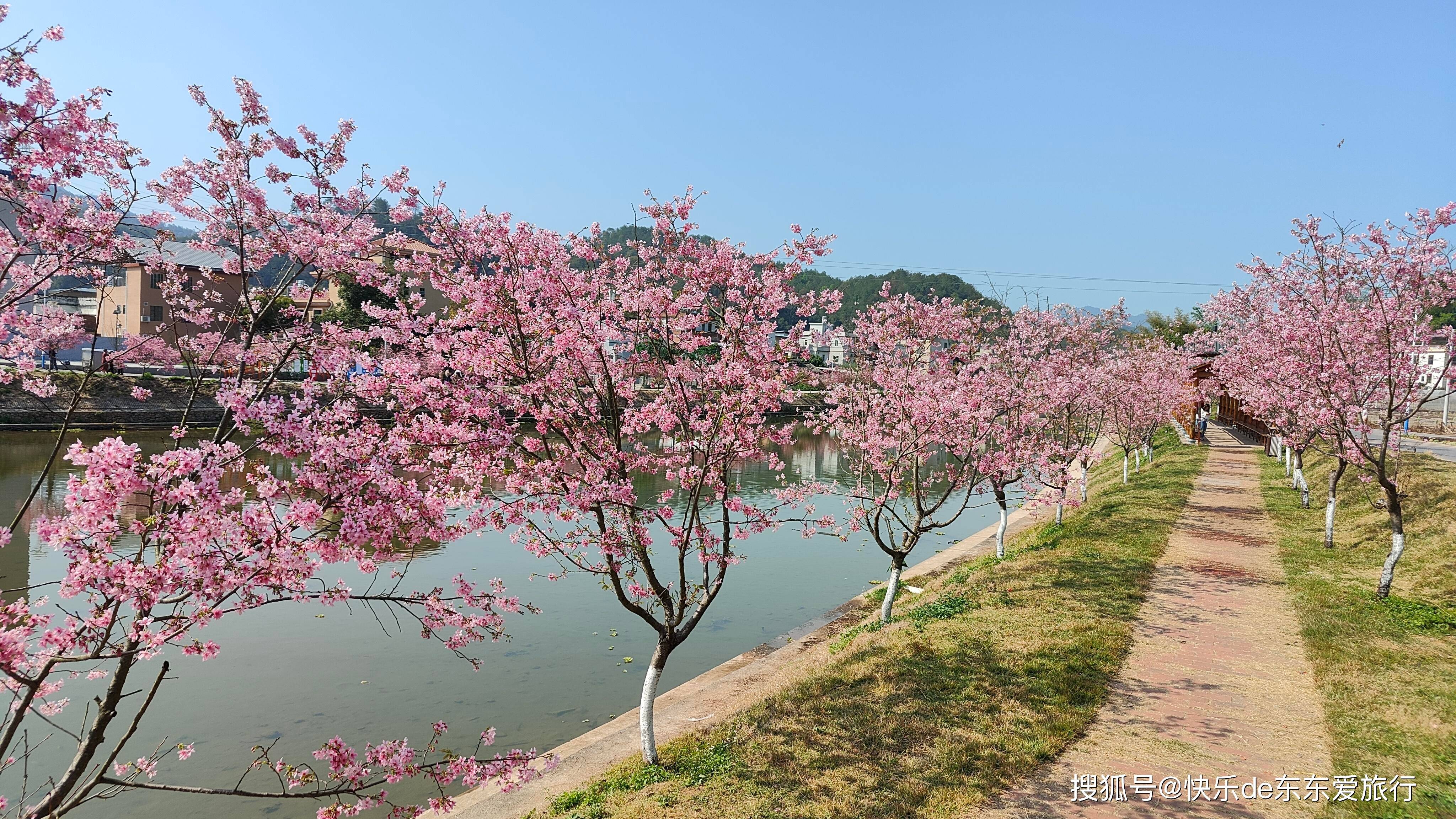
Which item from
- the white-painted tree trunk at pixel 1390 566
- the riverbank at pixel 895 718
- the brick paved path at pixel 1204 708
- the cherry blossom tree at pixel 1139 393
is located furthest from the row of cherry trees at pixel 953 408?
the white-painted tree trunk at pixel 1390 566

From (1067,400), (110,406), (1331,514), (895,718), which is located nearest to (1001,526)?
(1067,400)

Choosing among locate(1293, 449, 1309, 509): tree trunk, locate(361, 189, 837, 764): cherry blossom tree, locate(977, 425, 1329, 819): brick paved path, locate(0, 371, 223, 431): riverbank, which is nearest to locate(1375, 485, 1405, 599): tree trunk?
locate(977, 425, 1329, 819): brick paved path

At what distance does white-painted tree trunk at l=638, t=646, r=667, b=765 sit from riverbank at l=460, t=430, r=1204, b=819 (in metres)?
0.20

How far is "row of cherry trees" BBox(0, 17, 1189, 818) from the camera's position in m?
3.85

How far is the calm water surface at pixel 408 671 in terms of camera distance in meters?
10.7

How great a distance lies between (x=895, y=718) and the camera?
28.1ft

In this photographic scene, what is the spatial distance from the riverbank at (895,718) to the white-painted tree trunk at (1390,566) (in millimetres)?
3254

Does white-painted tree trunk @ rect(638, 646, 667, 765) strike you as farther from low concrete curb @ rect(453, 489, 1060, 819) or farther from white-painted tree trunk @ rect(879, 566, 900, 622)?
white-painted tree trunk @ rect(879, 566, 900, 622)

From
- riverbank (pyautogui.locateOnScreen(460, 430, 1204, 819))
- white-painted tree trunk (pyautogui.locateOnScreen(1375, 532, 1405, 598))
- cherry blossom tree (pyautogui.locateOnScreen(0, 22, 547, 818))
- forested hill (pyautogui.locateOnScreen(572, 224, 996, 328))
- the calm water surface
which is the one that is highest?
forested hill (pyautogui.locateOnScreen(572, 224, 996, 328))

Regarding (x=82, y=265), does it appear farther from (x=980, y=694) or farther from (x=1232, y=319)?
(x=1232, y=319)

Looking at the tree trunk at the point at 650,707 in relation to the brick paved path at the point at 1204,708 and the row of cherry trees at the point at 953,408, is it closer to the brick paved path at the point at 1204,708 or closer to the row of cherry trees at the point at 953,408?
the brick paved path at the point at 1204,708

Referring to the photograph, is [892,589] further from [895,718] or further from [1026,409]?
[1026,409]

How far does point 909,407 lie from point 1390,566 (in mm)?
7481

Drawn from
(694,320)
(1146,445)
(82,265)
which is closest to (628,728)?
(694,320)
